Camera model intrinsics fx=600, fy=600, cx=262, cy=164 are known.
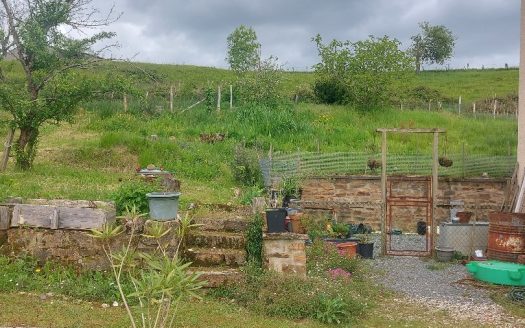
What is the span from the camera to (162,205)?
7598 millimetres

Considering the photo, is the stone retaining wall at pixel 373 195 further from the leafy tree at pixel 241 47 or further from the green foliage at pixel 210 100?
the leafy tree at pixel 241 47

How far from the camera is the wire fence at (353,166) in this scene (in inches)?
616

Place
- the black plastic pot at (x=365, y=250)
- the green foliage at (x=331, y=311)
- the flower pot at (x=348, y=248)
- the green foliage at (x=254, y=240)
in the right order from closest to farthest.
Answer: the green foliage at (x=331, y=311) → the green foliage at (x=254, y=240) → the flower pot at (x=348, y=248) → the black plastic pot at (x=365, y=250)

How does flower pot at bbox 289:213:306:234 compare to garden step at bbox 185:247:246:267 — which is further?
flower pot at bbox 289:213:306:234

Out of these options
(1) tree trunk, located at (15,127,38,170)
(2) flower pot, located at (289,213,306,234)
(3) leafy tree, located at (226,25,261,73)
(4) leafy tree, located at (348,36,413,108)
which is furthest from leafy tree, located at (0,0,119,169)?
(3) leafy tree, located at (226,25,261,73)

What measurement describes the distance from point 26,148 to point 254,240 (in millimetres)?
8387

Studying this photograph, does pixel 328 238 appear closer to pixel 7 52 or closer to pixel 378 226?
pixel 378 226

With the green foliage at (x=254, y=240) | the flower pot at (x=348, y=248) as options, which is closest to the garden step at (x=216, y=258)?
the green foliage at (x=254, y=240)

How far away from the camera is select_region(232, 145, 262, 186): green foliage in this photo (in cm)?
1545

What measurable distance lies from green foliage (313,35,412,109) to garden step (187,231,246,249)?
19.3m

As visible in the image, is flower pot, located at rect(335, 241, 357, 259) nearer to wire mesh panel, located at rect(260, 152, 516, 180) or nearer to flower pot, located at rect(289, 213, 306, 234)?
flower pot, located at rect(289, 213, 306, 234)

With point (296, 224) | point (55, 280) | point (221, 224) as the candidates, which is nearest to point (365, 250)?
point (296, 224)

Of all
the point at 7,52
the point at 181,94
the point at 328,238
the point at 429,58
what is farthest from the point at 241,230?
the point at 429,58

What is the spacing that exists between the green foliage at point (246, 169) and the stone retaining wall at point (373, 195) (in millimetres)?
1257
